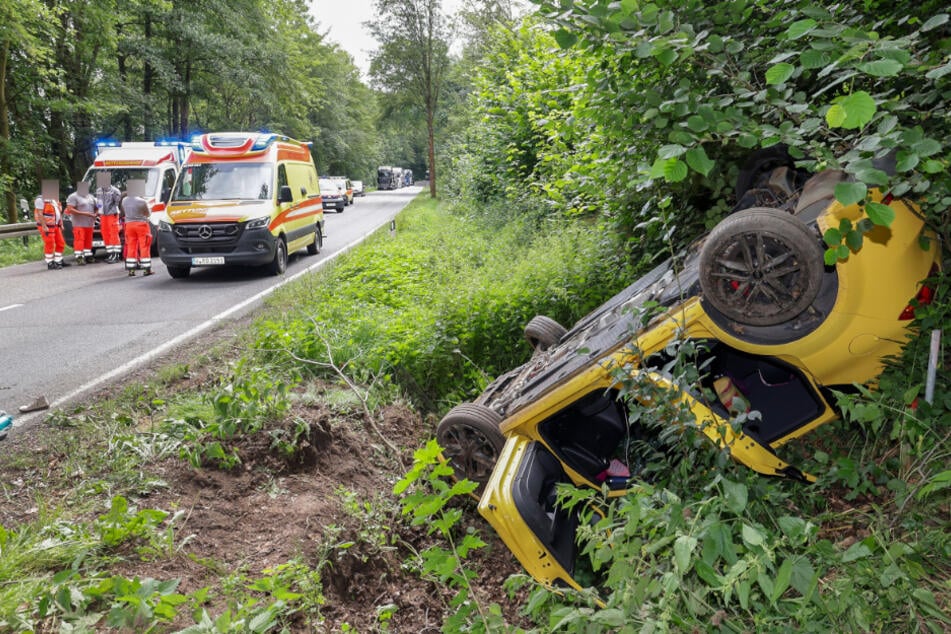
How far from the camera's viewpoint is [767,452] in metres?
2.85

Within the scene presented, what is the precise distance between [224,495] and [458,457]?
135 cm

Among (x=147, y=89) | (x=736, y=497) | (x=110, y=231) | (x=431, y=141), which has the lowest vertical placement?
(x=736, y=497)

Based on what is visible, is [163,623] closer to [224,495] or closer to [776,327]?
[224,495]

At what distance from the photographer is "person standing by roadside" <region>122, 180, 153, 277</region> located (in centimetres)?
1175

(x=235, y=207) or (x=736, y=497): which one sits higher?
(x=235, y=207)

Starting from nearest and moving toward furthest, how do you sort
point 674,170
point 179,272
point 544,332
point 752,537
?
1. point 752,537
2. point 674,170
3. point 544,332
4. point 179,272

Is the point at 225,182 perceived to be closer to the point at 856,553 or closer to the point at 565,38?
the point at 565,38

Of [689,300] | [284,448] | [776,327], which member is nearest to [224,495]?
[284,448]

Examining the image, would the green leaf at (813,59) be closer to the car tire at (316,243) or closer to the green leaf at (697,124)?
the green leaf at (697,124)

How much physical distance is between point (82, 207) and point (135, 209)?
225cm

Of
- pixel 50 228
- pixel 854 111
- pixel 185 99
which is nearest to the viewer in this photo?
pixel 854 111

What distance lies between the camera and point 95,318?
8414 millimetres

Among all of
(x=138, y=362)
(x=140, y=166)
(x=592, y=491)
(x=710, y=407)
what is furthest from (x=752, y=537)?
(x=140, y=166)

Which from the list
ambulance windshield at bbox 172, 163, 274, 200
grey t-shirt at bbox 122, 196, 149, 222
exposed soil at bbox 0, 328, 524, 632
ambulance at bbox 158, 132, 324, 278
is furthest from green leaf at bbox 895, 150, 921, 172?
grey t-shirt at bbox 122, 196, 149, 222
